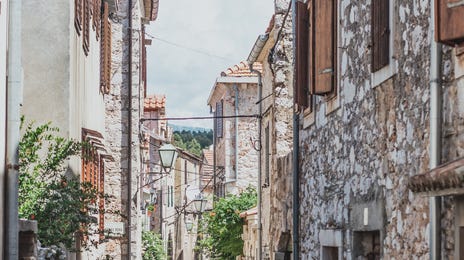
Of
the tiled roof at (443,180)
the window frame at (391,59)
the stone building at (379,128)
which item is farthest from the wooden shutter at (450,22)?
the window frame at (391,59)

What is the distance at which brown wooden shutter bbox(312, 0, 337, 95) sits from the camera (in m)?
13.2

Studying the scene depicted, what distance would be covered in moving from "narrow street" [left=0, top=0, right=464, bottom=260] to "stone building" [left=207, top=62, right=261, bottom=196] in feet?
37.3

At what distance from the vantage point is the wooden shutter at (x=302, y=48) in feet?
49.7

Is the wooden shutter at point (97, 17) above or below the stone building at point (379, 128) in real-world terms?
above

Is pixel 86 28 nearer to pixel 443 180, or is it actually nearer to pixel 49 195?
pixel 49 195

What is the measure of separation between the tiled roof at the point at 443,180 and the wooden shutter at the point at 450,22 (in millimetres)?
902

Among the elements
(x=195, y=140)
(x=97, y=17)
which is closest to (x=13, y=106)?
(x=97, y=17)

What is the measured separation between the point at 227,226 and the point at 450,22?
24477 millimetres

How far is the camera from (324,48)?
1352 cm

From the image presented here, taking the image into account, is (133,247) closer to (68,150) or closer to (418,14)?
(68,150)

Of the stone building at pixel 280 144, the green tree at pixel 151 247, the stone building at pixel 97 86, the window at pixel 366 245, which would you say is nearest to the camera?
the window at pixel 366 245

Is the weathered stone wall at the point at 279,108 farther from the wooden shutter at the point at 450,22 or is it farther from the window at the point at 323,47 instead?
the wooden shutter at the point at 450,22

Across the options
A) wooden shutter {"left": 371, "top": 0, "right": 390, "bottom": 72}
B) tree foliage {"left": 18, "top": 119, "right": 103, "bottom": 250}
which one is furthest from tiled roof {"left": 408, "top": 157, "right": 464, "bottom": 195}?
tree foliage {"left": 18, "top": 119, "right": 103, "bottom": 250}

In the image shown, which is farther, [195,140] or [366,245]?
[195,140]
